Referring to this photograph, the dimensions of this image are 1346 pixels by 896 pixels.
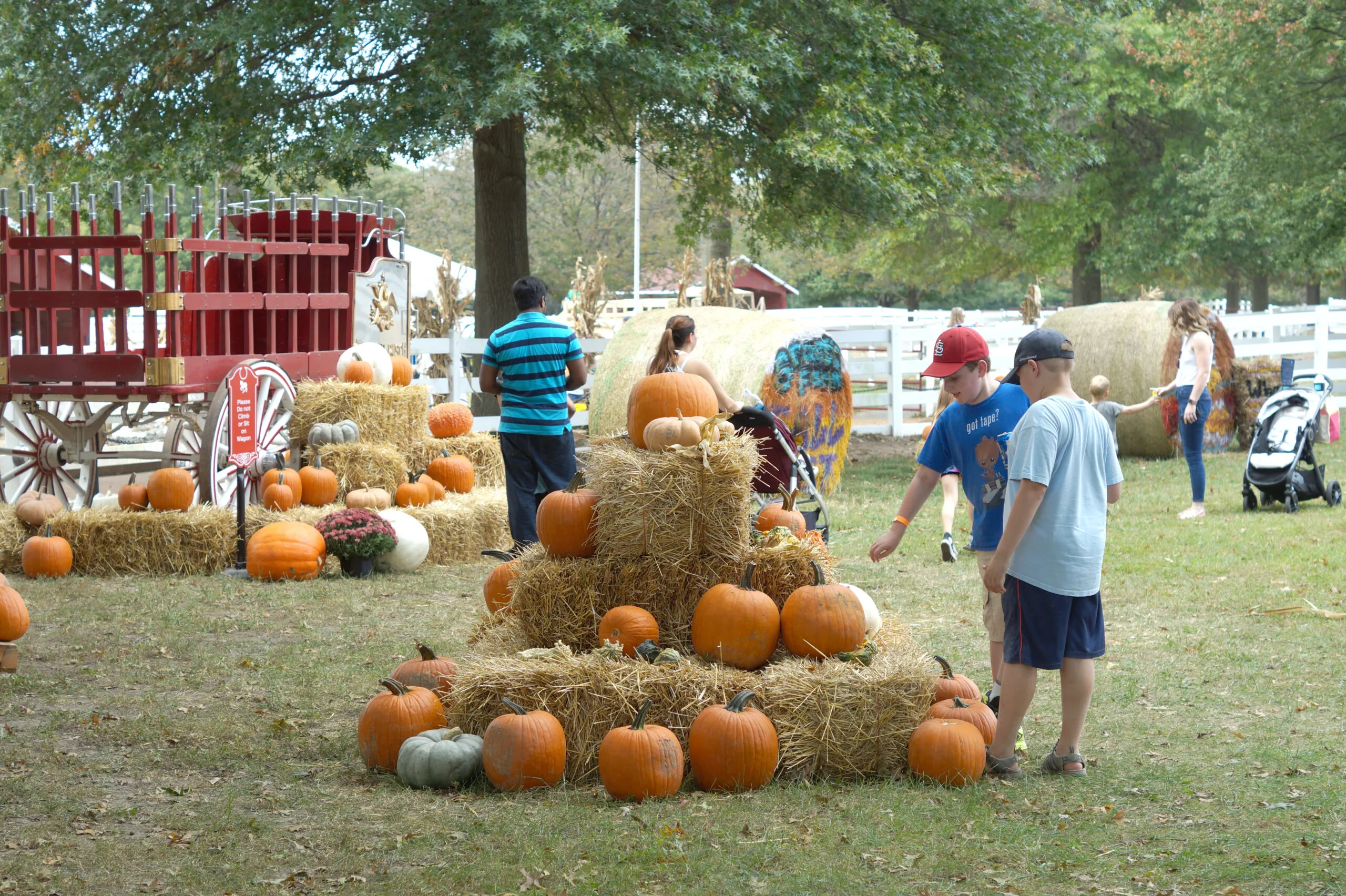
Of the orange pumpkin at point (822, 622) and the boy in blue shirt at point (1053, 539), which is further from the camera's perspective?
the orange pumpkin at point (822, 622)

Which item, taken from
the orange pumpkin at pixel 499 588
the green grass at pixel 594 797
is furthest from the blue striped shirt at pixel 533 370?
the orange pumpkin at pixel 499 588

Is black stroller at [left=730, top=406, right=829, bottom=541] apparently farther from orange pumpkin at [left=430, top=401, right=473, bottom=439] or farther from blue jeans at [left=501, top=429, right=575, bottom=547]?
orange pumpkin at [left=430, top=401, right=473, bottom=439]

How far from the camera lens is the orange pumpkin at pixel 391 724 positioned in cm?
499

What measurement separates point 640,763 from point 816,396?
922 centimetres

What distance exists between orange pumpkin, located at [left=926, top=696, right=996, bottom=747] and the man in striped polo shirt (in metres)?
3.48

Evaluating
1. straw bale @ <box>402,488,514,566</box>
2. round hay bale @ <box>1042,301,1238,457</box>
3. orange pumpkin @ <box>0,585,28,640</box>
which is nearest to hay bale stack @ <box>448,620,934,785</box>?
orange pumpkin @ <box>0,585,28,640</box>

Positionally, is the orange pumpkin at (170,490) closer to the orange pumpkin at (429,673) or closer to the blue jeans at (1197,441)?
the orange pumpkin at (429,673)

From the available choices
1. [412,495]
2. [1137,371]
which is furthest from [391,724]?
[1137,371]

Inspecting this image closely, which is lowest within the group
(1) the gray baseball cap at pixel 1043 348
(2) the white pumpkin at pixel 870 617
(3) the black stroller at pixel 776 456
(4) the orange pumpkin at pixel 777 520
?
(2) the white pumpkin at pixel 870 617

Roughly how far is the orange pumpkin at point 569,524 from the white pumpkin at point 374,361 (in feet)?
20.5

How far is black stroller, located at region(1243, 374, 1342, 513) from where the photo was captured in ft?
38.4

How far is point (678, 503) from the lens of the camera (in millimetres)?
5246

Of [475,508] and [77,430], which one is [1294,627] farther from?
[77,430]

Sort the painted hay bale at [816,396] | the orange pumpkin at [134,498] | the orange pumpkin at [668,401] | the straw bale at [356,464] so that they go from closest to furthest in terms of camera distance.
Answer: the orange pumpkin at [668,401]
the orange pumpkin at [134,498]
the straw bale at [356,464]
the painted hay bale at [816,396]
